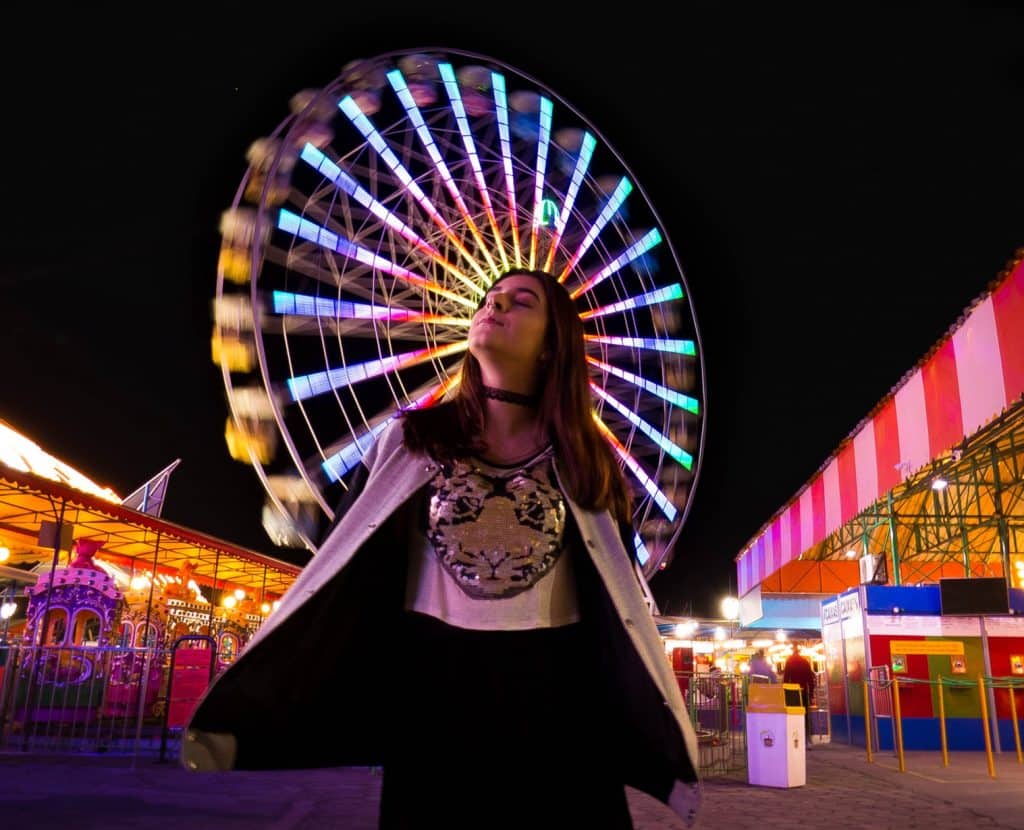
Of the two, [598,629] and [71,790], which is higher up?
[598,629]

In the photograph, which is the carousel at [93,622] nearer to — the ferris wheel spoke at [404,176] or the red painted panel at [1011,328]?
the ferris wheel spoke at [404,176]

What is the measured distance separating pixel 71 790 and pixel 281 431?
4861mm

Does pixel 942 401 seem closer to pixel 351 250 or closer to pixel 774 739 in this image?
pixel 774 739

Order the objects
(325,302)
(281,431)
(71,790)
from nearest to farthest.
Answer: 1. (71,790)
2. (281,431)
3. (325,302)

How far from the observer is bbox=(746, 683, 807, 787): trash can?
9.12 m

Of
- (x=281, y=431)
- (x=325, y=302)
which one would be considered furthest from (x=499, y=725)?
(x=325, y=302)

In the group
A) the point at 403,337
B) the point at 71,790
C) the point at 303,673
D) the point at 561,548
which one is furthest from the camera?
the point at 403,337

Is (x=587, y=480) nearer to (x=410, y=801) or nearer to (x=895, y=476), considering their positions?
(x=410, y=801)

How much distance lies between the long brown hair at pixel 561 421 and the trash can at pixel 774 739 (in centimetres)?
816

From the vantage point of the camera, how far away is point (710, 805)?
25.0ft

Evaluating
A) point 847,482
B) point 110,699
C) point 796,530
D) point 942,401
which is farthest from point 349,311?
point 796,530

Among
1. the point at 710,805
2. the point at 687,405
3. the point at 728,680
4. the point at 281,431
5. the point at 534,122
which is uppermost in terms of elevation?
the point at 534,122

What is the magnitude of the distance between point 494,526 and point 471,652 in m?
0.29

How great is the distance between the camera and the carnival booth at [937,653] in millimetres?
14469
